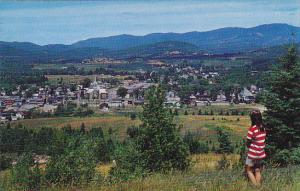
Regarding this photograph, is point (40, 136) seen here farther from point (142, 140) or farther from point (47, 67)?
point (47, 67)

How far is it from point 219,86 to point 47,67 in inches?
2048

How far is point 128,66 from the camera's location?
183750 millimetres

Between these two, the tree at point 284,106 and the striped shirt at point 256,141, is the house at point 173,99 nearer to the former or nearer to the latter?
the tree at point 284,106

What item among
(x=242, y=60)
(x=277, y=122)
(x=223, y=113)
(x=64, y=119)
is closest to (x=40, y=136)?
(x=64, y=119)

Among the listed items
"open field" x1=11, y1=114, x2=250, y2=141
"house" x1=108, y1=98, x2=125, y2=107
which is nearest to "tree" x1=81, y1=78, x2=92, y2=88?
"house" x1=108, y1=98, x2=125, y2=107

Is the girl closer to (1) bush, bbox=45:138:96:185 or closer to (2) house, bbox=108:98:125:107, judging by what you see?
Answer: (1) bush, bbox=45:138:96:185

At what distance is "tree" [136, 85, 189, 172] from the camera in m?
27.0

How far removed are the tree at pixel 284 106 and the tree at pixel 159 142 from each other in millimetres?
7751

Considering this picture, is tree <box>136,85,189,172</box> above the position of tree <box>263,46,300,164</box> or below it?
below

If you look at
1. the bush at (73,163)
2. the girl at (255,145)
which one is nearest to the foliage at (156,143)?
the bush at (73,163)

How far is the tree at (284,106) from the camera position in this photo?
1992cm

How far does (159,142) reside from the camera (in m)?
27.1

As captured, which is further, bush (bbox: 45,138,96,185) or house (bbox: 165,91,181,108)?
house (bbox: 165,91,181,108)

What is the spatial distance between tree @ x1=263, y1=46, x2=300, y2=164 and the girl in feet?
38.1
